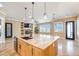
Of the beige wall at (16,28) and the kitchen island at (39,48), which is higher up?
the beige wall at (16,28)

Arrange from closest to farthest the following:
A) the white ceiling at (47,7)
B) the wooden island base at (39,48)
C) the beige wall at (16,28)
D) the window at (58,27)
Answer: the wooden island base at (39,48) → the white ceiling at (47,7) → the window at (58,27) → the beige wall at (16,28)

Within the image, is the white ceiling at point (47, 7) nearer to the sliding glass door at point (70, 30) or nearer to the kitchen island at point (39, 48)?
the kitchen island at point (39, 48)

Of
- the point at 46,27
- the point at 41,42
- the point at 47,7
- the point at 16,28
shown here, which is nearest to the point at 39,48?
the point at 41,42

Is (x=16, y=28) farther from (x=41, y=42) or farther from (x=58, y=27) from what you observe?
(x=41, y=42)

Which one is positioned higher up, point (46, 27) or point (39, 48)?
point (46, 27)

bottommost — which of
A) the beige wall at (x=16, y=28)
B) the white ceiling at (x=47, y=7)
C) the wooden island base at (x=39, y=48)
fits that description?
the wooden island base at (x=39, y=48)

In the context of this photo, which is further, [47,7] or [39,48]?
[47,7]

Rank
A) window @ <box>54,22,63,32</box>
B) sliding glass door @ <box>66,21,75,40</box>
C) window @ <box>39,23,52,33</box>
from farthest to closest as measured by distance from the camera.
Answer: window @ <box>39,23,52,33</box> < window @ <box>54,22,63,32</box> < sliding glass door @ <box>66,21,75,40</box>

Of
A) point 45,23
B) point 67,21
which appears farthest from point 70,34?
point 45,23

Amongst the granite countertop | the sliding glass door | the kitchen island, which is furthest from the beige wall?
the kitchen island

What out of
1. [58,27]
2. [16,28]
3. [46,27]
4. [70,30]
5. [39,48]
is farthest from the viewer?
[46,27]

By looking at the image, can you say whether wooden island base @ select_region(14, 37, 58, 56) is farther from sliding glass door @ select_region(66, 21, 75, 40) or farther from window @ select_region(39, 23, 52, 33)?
window @ select_region(39, 23, 52, 33)

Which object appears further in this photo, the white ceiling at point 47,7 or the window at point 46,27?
the window at point 46,27

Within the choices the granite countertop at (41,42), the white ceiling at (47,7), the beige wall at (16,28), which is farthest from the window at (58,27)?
the granite countertop at (41,42)
